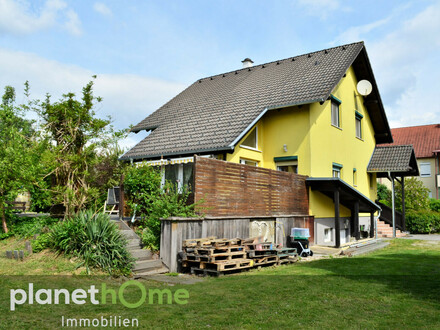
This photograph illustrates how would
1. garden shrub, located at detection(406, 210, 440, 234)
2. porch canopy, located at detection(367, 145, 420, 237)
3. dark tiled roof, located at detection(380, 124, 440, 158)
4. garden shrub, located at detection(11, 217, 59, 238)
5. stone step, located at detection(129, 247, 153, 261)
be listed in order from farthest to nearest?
1. dark tiled roof, located at detection(380, 124, 440, 158)
2. garden shrub, located at detection(406, 210, 440, 234)
3. porch canopy, located at detection(367, 145, 420, 237)
4. garden shrub, located at detection(11, 217, 59, 238)
5. stone step, located at detection(129, 247, 153, 261)

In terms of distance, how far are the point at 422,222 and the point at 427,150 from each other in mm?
17161

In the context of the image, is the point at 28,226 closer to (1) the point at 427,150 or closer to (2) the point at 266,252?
(2) the point at 266,252

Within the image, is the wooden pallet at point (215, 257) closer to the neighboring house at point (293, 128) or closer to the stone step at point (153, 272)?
the stone step at point (153, 272)

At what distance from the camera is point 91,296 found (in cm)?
675

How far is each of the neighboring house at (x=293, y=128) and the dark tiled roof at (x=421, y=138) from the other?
2047 cm

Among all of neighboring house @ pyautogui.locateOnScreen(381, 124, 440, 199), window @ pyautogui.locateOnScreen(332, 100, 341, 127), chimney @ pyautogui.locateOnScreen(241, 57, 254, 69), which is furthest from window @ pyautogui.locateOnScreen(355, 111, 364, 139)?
neighboring house @ pyautogui.locateOnScreen(381, 124, 440, 199)

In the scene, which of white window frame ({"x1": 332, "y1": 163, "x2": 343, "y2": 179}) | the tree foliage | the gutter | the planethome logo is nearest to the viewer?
the planethome logo

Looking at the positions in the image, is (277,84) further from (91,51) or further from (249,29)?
(91,51)

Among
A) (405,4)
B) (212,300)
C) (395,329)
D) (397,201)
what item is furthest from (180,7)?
(397,201)

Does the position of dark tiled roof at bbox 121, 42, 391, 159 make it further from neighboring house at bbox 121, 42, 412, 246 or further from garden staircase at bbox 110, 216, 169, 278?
garden staircase at bbox 110, 216, 169, 278

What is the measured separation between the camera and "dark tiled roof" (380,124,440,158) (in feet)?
129

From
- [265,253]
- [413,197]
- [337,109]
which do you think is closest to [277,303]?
[265,253]

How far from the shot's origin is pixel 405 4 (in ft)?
37.2

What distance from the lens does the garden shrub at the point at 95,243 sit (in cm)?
885
